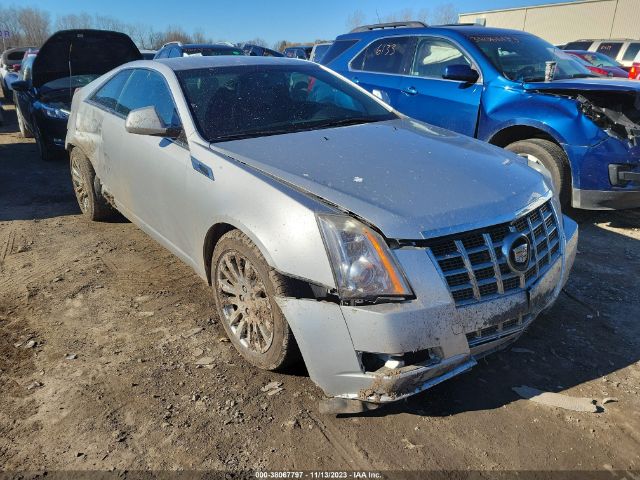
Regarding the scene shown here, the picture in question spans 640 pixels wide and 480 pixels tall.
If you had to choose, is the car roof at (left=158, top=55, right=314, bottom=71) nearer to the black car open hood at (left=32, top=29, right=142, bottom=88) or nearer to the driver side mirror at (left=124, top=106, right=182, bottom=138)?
the driver side mirror at (left=124, top=106, right=182, bottom=138)

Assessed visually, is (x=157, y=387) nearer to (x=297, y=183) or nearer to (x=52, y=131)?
(x=297, y=183)

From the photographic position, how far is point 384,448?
2258 millimetres

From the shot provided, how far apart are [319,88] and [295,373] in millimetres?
2181

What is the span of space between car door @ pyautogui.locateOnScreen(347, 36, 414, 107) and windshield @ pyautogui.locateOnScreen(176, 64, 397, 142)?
232 cm

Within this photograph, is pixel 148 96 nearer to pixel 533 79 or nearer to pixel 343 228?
pixel 343 228

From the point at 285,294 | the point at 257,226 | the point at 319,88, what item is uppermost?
the point at 319,88

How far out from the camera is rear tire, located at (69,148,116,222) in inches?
187

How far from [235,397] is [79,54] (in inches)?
294

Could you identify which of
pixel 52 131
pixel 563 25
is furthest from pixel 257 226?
pixel 563 25

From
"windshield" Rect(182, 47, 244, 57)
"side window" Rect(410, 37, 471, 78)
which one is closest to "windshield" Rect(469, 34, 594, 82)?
"side window" Rect(410, 37, 471, 78)

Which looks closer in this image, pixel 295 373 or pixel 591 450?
pixel 591 450

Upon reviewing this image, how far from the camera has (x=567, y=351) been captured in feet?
9.59

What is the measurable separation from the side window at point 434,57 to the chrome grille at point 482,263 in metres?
3.75

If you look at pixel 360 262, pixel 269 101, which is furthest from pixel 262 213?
pixel 269 101
